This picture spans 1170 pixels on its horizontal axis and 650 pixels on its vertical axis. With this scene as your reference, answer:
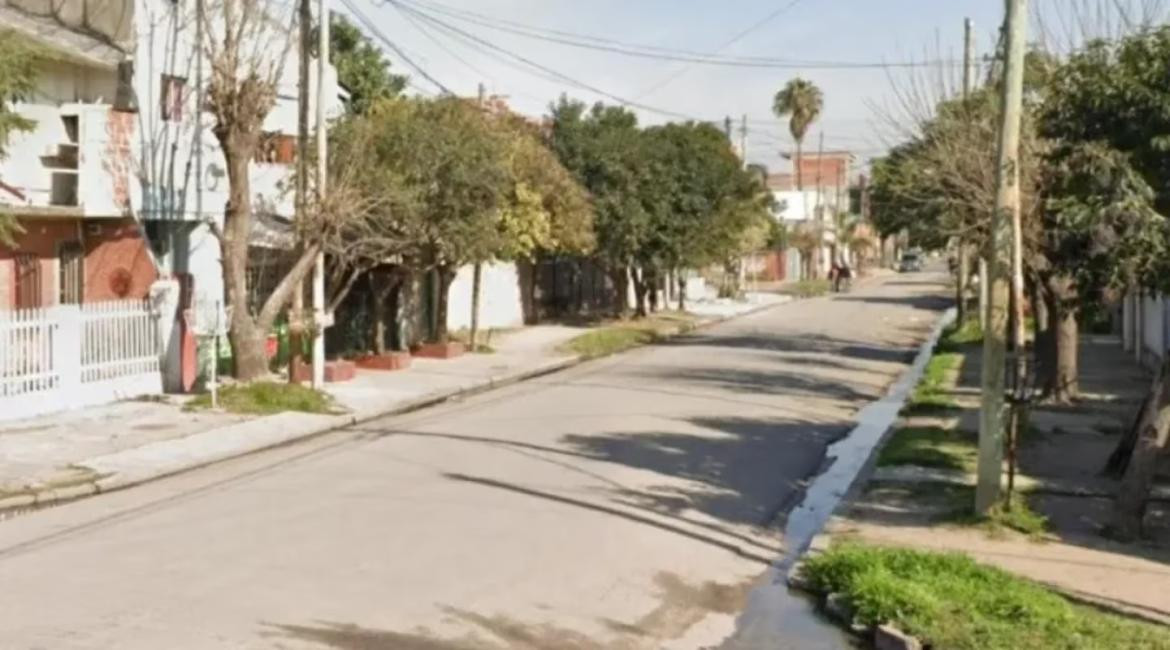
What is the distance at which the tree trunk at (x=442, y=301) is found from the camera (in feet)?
103

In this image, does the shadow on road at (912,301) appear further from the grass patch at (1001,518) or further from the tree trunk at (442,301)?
the grass patch at (1001,518)

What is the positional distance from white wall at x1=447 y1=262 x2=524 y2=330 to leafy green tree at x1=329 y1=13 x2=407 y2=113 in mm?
8084

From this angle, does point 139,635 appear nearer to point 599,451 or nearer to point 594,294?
point 599,451

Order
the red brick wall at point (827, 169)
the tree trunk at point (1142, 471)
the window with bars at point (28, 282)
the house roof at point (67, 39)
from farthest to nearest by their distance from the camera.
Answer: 1. the red brick wall at point (827, 169)
2. the house roof at point (67, 39)
3. the window with bars at point (28, 282)
4. the tree trunk at point (1142, 471)

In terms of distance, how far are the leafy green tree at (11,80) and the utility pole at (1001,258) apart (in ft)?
30.2

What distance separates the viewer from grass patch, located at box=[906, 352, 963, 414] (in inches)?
883

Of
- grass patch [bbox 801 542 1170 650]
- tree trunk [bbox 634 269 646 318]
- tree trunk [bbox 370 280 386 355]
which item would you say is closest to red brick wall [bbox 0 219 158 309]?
tree trunk [bbox 370 280 386 355]

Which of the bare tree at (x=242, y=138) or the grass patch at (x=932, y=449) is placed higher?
the bare tree at (x=242, y=138)

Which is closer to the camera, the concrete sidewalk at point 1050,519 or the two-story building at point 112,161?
the concrete sidewalk at point 1050,519

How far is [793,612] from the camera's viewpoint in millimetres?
10172

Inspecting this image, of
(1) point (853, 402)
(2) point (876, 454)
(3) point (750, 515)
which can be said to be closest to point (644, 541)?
(3) point (750, 515)

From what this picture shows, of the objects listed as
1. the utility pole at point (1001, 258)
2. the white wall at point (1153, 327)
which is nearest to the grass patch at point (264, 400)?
the utility pole at point (1001, 258)

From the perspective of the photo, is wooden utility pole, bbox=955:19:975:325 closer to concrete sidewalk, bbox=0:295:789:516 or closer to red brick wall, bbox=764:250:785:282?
concrete sidewalk, bbox=0:295:789:516

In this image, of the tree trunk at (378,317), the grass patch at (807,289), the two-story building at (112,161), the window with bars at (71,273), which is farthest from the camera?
the grass patch at (807,289)
